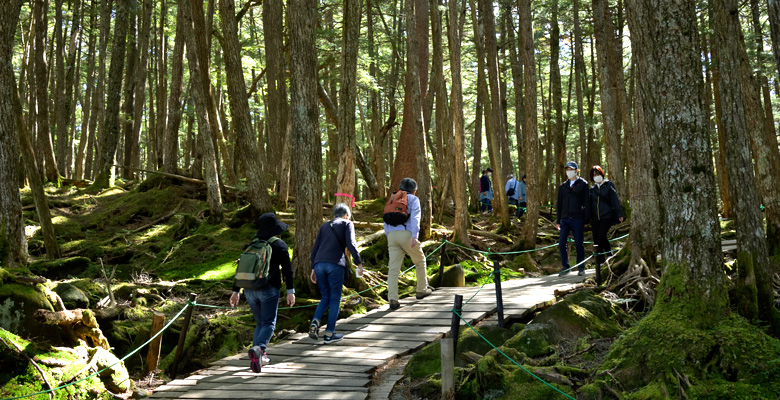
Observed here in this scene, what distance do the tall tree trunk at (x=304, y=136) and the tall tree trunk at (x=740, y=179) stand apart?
19.9 feet

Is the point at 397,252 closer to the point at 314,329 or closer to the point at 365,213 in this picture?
the point at 314,329

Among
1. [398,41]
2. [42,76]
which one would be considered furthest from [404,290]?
[398,41]

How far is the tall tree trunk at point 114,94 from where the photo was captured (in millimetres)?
19188

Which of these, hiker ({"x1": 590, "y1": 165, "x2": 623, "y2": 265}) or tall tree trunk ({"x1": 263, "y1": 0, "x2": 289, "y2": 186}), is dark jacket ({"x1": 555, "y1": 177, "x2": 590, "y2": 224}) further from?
tall tree trunk ({"x1": 263, "y1": 0, "x2": 289, "y2": 186})

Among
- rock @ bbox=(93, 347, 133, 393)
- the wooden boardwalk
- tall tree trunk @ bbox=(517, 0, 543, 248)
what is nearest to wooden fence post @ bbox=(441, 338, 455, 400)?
the wooden boardwalk

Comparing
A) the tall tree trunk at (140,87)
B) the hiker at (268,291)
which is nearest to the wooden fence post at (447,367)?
the hiker at (268,291)

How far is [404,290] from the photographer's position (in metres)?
12.0

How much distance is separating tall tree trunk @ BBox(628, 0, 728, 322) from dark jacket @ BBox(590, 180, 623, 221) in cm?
530

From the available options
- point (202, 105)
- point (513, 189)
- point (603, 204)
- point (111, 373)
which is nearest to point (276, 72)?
point (202, 105)

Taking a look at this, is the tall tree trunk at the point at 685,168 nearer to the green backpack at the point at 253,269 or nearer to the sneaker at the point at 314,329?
the green backpack at the point at 253,269

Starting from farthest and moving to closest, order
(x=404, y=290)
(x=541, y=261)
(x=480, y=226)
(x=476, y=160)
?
(x=476, y=160) → (x=480, y=226) → (x=541, y=261) → (x=404, y=290)

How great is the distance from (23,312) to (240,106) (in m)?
9.19

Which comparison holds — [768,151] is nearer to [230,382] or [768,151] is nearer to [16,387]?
[230,382]

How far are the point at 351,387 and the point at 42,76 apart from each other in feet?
59.7
